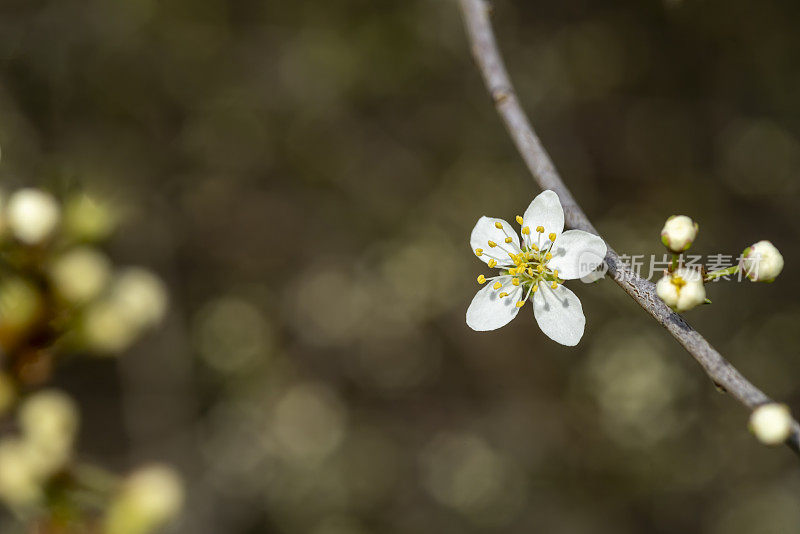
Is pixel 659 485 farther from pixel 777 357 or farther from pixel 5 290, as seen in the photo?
pixel 5 290

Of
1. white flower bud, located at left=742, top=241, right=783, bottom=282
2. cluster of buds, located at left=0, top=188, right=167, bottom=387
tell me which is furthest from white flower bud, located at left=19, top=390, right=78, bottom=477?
white flower bud, located at left=742, top=241, right=783, bottom=282

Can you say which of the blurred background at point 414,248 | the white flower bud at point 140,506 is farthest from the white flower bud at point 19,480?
the blurred background at point 414,248

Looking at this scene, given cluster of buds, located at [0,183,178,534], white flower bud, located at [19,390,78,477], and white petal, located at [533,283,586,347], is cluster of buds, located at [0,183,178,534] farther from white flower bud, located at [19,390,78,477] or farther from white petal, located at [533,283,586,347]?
white petal, located at [533,283,586,347]

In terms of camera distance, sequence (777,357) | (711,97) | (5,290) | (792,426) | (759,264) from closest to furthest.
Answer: (792,426), (759,264), (5,290), (777,357), (711,97)

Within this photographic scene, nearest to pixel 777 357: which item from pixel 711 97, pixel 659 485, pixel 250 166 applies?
pixel 659 485

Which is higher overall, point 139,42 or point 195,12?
point 195,12

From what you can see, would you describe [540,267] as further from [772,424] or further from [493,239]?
[772,424]

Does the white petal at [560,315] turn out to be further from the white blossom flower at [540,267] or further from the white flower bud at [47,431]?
the white flower bud at [47,431]

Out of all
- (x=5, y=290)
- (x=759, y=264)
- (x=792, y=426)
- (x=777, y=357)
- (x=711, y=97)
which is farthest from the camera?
(x=711, y=97)
